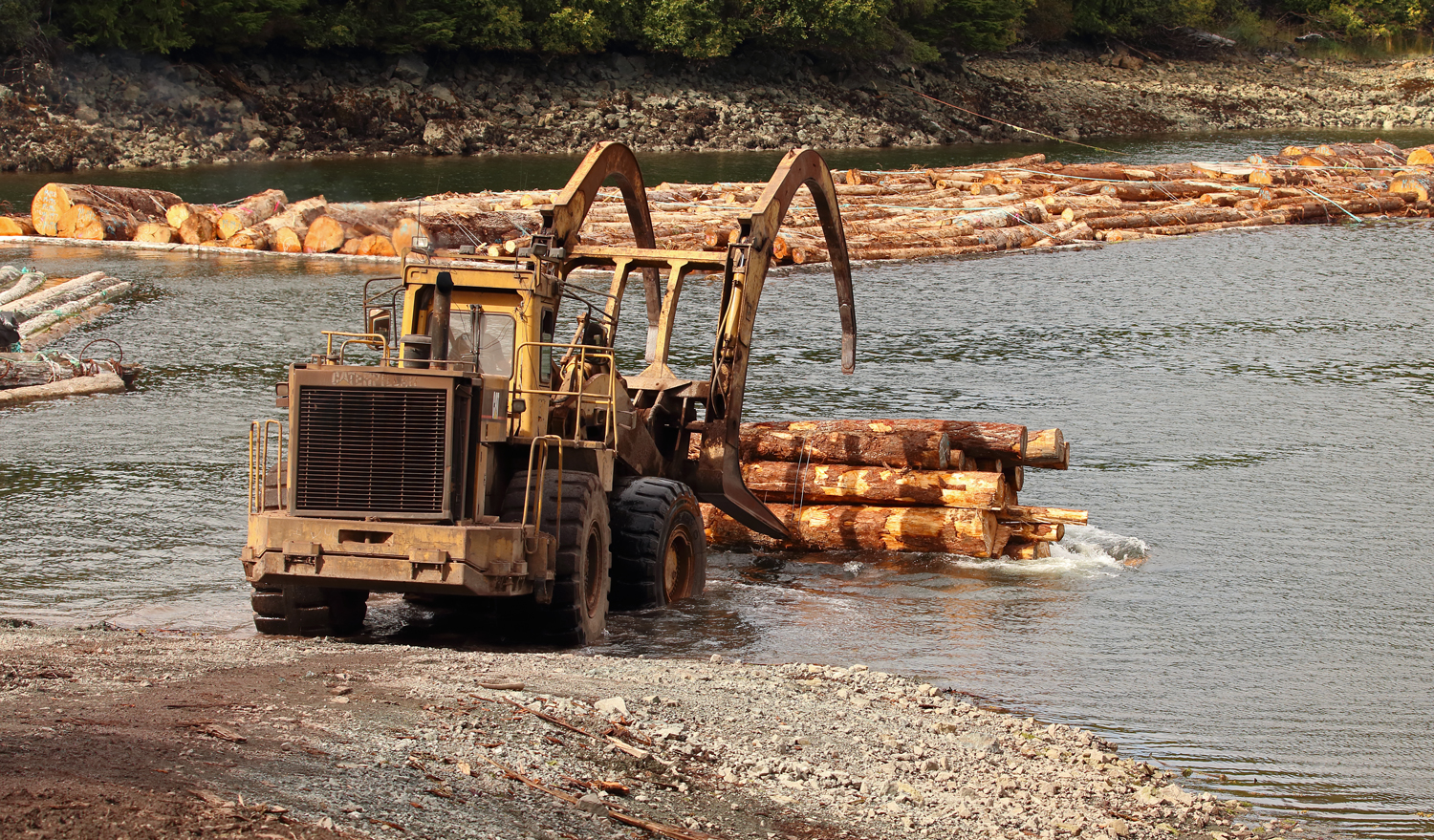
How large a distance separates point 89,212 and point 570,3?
44.9m

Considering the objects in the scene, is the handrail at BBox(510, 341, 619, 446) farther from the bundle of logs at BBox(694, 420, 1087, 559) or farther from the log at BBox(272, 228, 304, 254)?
the log at BBox(272, 228, 304, 254)

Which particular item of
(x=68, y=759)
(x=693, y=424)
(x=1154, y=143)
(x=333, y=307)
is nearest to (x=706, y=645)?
(x=693, y=424)

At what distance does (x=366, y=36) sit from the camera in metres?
74.7

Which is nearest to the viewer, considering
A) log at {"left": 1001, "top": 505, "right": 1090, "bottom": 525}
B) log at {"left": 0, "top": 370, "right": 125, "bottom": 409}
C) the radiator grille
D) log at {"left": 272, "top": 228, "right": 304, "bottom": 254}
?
the radiator grille

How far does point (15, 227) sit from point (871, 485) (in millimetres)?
30344

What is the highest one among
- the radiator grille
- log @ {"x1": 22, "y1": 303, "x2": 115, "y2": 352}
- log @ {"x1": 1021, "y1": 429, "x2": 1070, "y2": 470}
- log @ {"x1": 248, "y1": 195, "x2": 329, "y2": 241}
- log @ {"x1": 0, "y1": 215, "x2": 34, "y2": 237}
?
log @ {"x1": 248, "y1": 195, "x2": 329, "y2": 241}

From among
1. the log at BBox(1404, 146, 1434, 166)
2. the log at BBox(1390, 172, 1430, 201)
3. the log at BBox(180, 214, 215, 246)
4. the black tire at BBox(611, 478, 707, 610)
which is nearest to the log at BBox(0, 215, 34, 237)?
the log at BBox(180, 214, 215, 246)

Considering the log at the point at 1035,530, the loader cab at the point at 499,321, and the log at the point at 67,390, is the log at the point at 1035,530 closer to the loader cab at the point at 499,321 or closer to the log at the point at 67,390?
the loader cab at the point at 499,321

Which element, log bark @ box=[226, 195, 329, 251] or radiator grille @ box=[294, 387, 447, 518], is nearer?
radiator grille @ box=[294, 387, 447, 518]

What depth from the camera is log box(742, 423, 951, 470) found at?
16000mm

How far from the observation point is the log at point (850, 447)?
16.0 metres

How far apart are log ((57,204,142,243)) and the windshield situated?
98.9 ft

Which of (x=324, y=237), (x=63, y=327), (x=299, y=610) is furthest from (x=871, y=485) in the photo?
(x=324, y=237)

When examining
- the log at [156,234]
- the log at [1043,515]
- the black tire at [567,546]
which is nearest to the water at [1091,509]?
the log at [1043,515]
